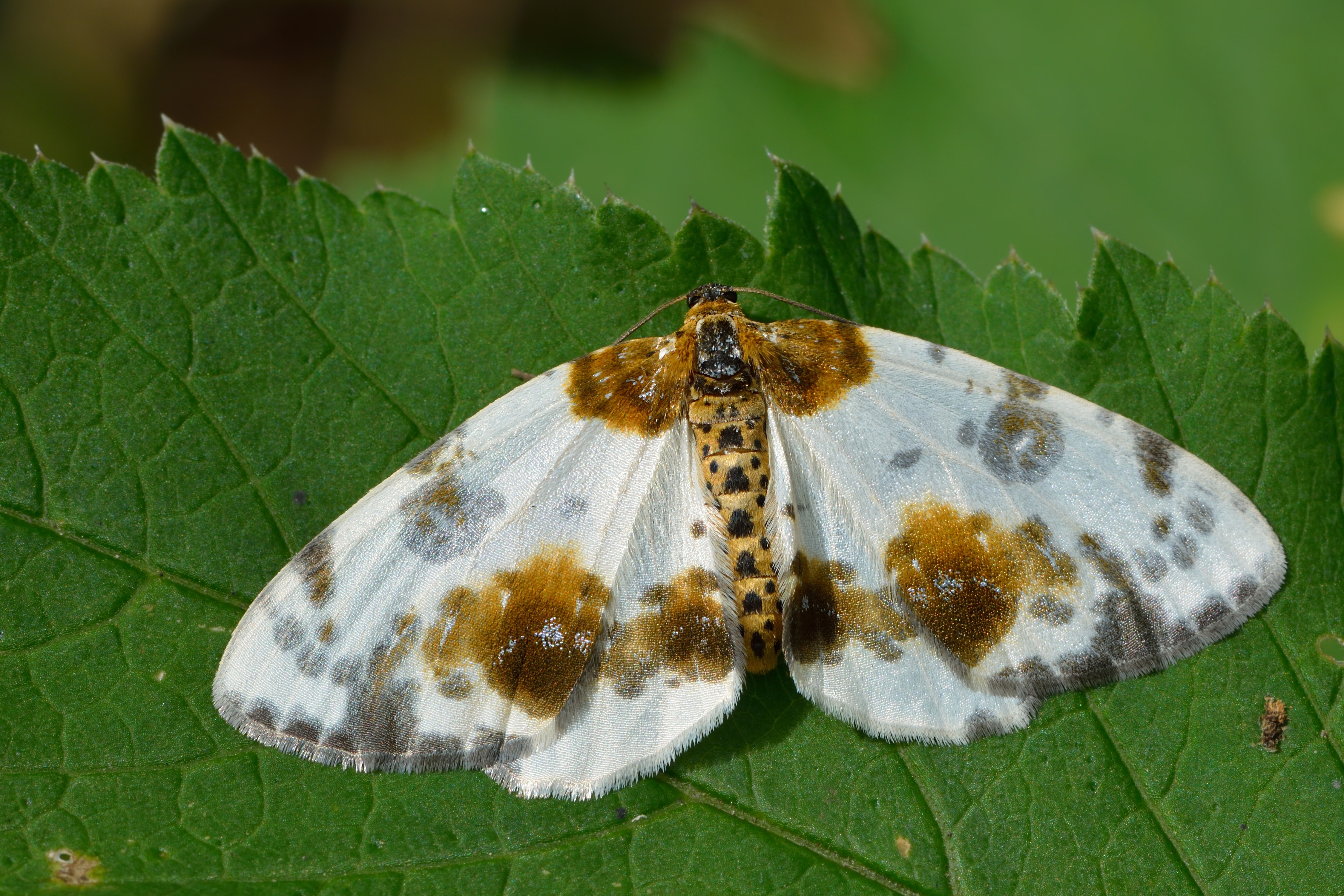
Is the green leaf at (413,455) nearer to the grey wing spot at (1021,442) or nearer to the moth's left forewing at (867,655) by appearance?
the moth's left forewing at (867,655)

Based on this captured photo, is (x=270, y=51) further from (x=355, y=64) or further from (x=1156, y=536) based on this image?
(x=1156, y=536)

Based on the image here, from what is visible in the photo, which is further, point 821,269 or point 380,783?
point 821,269

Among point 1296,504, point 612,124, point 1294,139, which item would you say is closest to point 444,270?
point 612,124

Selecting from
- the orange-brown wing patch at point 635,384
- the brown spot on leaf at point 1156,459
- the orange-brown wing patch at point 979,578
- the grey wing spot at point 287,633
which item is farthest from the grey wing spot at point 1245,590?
the grey wing spot at point 287,633

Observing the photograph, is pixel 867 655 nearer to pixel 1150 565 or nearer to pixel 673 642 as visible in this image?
pixel 673 642

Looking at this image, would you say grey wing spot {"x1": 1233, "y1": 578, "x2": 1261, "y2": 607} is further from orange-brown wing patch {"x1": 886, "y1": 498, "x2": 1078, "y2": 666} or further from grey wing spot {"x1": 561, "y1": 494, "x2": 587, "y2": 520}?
grey wing spot {"x1": 561, "y1": 494, "x2": 587, "y2": 520}

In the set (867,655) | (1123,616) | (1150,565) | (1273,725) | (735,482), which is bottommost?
(1273,725)

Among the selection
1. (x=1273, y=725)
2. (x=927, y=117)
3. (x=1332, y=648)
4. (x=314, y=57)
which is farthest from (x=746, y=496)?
(x=314, y=57)
